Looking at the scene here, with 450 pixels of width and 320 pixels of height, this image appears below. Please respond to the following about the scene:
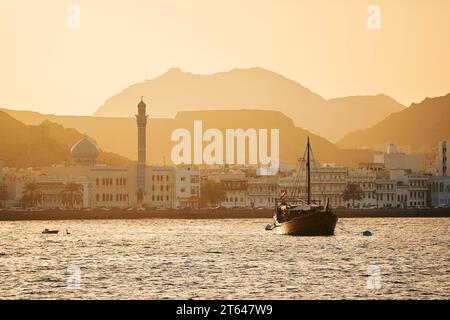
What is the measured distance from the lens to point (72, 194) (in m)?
177

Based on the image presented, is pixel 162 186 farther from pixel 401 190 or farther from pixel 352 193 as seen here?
pixel 401 190

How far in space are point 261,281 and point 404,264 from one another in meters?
15.3

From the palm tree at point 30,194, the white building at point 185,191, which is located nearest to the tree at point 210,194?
the white building at point 185,191

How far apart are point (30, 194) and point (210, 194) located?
2680cm

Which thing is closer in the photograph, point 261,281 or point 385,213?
point 261,281

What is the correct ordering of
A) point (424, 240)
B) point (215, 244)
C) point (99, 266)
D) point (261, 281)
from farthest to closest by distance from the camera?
point (424, 240)
point (215, 244)
point (99, 266)
point (261, 281)

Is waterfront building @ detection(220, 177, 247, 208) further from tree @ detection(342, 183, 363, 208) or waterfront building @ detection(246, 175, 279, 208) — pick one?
tree @ detection(342, 183, 363, 208)

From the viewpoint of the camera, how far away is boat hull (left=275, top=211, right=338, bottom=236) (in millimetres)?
99375

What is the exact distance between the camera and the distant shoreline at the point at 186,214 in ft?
541

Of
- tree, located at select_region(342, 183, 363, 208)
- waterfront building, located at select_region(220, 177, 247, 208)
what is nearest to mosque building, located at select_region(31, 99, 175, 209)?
waterfront building, located at select_region(220, 177, 247, 208)
